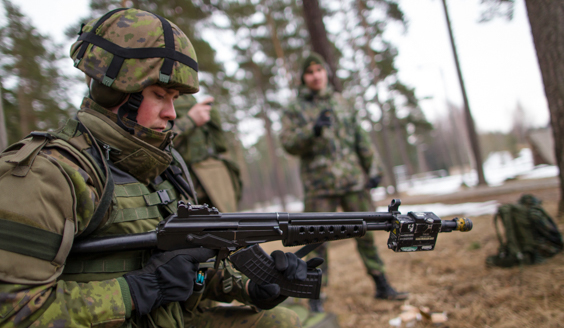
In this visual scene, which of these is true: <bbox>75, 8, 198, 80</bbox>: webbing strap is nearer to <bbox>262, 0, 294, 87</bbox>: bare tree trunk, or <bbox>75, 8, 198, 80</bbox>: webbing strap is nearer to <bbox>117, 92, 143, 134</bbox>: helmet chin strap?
<bbox>117, 92, 143, 134</bbox>: helmet chin strap

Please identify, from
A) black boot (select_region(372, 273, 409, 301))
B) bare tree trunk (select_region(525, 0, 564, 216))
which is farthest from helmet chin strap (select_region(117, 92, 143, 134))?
bare tree trunk (select_region(525, 0, 564, 216))

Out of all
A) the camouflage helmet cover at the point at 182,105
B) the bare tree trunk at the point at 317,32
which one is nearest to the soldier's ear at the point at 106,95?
the camouflage helmet cover at the point at 182,105

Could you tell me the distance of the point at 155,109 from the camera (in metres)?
1.74

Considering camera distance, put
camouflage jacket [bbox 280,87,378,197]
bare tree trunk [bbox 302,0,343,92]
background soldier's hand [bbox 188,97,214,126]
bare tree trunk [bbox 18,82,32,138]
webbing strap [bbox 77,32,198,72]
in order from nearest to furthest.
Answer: webbing strap [bbox 77,32,198,72] < background soldier's hand [bbox 188,97,214,126] < camouflage jacket [bbox 280,87,378,197] < bare tree trunk [bbox 18,82,32,138] < bare tree trunk [bbox 302,0,343,92]

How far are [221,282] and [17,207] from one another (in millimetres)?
1174

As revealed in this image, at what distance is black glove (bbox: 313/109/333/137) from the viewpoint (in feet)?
12.2

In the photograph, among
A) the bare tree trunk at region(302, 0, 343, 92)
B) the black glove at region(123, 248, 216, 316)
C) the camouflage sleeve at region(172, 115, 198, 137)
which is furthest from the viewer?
the bare tree trunk at region(302, 0, 343, 92)

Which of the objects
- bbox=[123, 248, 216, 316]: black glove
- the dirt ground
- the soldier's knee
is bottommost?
the dirt ground

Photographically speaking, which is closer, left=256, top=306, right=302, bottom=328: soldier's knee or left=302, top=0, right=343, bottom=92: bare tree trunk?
left=256, top=306, right=302, bottom=328: soldier's knee

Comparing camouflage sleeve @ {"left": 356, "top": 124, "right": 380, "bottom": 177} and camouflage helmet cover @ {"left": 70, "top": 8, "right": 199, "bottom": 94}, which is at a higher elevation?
camouflage helmet cover @ {"left": 70, "top": 8, "right": 199, "bottom": 94}

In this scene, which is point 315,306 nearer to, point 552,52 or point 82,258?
point 82,258

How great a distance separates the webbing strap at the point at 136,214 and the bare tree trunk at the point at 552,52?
4711 mm

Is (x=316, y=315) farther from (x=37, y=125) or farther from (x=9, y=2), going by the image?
(x=9, y=2)

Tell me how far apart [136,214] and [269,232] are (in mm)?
671
